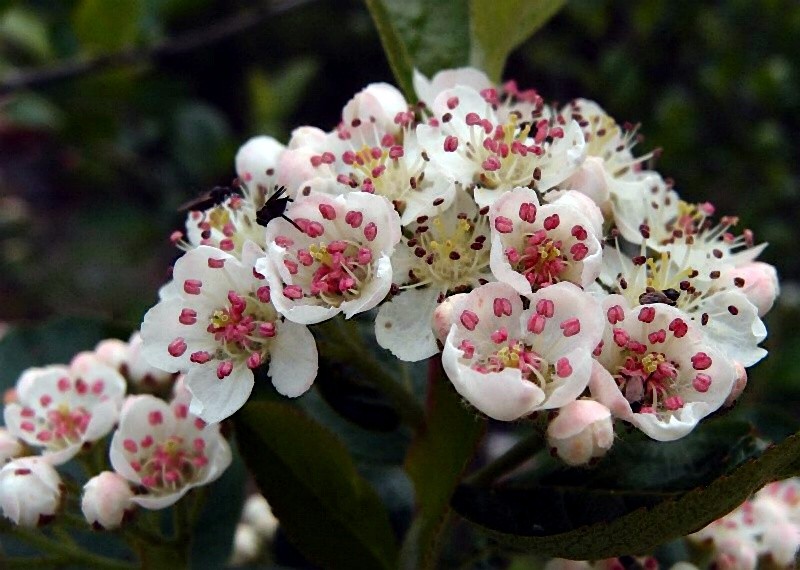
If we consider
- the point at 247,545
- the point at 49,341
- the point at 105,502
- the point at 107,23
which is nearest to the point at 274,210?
the point at 105,502

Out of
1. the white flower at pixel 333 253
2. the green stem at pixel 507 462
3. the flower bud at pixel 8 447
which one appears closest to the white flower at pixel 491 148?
the white flower at pixel 333 253

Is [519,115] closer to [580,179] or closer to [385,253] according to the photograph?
[580,179]

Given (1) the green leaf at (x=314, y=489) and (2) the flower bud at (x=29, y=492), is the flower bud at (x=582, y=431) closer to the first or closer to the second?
(1) the green leaf at (x=314, y=489)

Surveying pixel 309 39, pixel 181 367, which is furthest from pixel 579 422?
pixel 309 39

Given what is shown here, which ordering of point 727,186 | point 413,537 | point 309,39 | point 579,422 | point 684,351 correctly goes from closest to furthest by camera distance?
1. point 579,422
2. point 684,351
3. point 413,537
4. point 727,186
5. point 309,39

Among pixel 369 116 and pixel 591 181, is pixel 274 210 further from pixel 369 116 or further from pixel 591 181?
pixel 591 181

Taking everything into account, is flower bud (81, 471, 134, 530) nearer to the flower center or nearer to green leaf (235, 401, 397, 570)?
green leaf (235, 401, 397, 570)

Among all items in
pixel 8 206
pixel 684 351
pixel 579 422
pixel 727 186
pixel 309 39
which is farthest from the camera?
pixel 309 39
